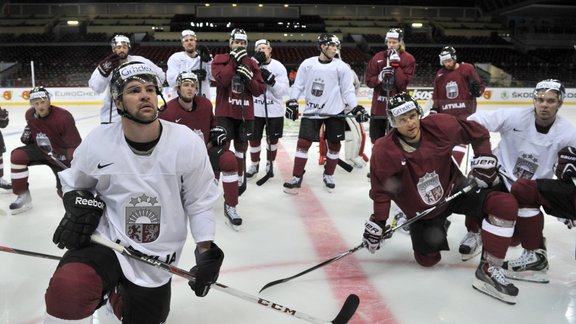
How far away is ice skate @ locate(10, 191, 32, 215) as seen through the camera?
364cm

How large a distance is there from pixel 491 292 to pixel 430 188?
560 millimetres

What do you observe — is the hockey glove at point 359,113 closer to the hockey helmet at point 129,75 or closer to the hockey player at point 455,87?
the hockey player at point 455,87

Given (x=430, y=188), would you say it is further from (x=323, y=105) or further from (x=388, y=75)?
(x=388, y=75)

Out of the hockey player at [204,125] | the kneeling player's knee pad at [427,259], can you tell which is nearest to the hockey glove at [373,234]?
the kneeling player's knee pad at [427,259]

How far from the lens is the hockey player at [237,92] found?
401cm

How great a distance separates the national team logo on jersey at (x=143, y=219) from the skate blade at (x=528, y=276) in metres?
1.78

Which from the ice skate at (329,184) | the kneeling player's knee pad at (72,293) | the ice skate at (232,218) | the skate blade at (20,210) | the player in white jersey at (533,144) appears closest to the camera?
the kneeling player's knee pad at (72,293)

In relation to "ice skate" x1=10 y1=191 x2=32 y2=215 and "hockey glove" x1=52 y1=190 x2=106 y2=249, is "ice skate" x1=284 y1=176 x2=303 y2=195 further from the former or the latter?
"hockey glove" x1=52 y1=190 x2=106 y2=249

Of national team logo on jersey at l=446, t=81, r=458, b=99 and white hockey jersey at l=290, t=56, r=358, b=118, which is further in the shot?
national team logo on jersey at l=446, t=81, r=458, b=99

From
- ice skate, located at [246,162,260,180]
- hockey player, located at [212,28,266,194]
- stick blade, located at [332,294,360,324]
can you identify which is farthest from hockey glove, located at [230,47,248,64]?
stick blade, located at [332,294,360,324]

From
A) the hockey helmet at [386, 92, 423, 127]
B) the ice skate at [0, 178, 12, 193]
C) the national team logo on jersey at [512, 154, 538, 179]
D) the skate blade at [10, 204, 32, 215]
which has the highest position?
the hockey helmet at [386, 92, 423, 127]

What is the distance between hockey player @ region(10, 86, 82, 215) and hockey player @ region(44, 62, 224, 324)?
2213mm

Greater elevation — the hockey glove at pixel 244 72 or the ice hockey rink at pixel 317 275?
the hockey glove at pixel 244 72

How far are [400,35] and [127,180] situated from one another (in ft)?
11.0
